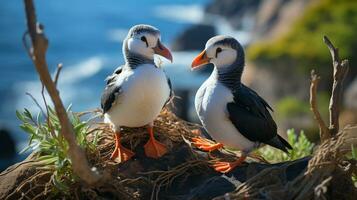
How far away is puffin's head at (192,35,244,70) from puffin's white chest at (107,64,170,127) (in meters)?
0.43

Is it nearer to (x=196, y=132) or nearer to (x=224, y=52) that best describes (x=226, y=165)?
(x=196, y=132)

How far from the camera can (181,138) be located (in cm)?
558

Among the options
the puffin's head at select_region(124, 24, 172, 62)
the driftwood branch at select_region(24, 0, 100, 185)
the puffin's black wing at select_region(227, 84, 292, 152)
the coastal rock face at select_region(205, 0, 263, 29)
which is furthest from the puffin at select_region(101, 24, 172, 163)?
the coastal rock face at select_region(205, 0, 263, 29)

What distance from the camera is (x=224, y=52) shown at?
507cm

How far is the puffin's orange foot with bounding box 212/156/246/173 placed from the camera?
16.9 ft

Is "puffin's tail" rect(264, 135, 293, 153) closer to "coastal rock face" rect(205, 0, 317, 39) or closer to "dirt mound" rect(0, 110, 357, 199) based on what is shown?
"dirt mound" rect(0, 110, 357, 199)

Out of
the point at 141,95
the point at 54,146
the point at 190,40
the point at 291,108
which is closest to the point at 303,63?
the point at 291,108

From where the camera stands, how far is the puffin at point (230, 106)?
16.5ft

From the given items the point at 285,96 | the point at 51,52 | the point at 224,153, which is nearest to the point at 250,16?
the point at 51,52

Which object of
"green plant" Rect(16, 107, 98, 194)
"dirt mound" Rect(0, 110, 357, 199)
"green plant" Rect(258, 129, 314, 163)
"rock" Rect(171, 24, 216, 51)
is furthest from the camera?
"rock" Rect(171, 24, 216, 51)

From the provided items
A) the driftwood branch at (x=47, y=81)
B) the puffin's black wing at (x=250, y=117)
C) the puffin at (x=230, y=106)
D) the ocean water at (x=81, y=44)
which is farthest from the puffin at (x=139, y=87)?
the ocean water at (x=81, y=44)

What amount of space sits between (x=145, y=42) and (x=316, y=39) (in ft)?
39.2

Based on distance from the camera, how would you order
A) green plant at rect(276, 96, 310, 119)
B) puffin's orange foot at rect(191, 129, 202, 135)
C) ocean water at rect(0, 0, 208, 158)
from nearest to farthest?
puffin's orange foot at rect(191, 129, 202, 135) < green plant at rect(276, 96, 310, 119) < ocean water at rect(0, 0, 208, 158)

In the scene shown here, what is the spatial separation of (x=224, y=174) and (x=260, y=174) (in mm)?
541
